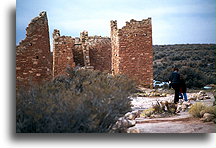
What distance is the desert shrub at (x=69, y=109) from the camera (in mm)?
5770

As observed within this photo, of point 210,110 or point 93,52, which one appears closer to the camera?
point 210,110

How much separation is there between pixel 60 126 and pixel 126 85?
180 cm

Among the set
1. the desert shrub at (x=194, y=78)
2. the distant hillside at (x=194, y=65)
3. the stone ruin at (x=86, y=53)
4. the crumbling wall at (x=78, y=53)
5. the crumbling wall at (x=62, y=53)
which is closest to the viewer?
the stone ruin at (x=86, y=53)

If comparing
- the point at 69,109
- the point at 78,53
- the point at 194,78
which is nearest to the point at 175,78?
the point at 194,78

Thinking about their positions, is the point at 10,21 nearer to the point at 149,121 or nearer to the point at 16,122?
the point at 16,122

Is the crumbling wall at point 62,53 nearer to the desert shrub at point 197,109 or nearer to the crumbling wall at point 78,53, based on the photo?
the crumbling wall at point 78,53

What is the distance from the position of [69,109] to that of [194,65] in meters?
4.94

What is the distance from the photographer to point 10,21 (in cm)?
665

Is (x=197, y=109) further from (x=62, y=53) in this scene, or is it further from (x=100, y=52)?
(x=100, y=52)

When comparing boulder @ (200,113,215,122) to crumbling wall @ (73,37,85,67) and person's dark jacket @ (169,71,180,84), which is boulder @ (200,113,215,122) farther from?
crumbling wall @ (73,37,85,67)

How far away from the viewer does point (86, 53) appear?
10.3 metres

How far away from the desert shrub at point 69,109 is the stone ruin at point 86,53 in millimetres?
704

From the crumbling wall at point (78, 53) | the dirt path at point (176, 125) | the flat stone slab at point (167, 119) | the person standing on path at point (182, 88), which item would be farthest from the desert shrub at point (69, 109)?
the crumbling wall at point (78, 53)

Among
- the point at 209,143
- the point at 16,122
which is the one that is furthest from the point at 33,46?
the point at 209,143
